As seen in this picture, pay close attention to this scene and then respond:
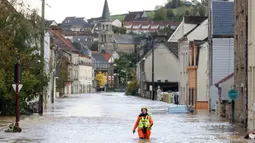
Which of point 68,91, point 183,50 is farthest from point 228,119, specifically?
point 68,91

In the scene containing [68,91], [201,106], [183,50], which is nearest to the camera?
[201,106]

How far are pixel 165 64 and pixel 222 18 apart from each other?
4317 centimetres

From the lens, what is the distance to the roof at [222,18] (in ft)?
184

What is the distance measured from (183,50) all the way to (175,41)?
2960 cm

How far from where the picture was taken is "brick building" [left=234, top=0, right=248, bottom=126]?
116 feet

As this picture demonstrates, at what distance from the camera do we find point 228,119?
1670 inches

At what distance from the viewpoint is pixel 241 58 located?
1473 inches

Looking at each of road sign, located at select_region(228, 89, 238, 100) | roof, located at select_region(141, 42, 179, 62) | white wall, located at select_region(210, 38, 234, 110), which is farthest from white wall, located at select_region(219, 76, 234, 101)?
A: roof, located at select_region(141, 42, 179, 62)

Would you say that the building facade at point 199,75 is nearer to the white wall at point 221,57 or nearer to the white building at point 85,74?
the white wall at point 221,57

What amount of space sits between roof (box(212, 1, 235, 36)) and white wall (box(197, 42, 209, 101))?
22.2 ft

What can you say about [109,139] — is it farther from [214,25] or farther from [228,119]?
[214,25]

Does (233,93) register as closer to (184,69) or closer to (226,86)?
(226,86)

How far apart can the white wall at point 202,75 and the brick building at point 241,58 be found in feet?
79.8

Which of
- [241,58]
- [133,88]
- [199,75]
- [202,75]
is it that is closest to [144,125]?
[241,58]
